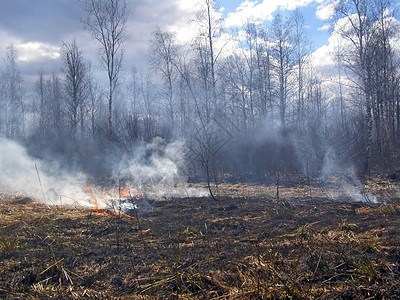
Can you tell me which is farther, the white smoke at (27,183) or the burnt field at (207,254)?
the white smoke at (27,183)

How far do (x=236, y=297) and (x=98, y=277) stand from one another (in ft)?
6.30

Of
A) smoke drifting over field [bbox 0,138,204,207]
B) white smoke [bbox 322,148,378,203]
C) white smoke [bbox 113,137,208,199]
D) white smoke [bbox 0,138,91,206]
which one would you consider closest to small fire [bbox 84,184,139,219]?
smoke drifting over field [bbox 0,138,204,207]

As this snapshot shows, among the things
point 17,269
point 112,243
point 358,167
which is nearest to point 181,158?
point 358,167

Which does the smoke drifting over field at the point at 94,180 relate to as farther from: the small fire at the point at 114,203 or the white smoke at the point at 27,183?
the small fire at the point at 114,203

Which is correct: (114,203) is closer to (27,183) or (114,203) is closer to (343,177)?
(27,183)

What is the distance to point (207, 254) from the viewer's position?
430 cm

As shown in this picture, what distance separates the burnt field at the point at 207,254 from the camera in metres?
3.22

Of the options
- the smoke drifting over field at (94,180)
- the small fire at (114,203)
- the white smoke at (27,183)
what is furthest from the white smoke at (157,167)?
the white smoke at (27,183)

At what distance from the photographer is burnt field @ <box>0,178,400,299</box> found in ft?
10.6

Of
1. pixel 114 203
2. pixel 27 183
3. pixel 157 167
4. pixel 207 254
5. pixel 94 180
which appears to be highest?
pixel 157 167

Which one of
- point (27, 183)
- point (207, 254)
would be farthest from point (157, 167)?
point (207, 254)

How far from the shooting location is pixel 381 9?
16.7 metres

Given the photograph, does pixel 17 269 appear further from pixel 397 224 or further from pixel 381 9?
pixel 381 9

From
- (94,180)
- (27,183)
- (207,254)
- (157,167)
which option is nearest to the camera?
(207,254)
